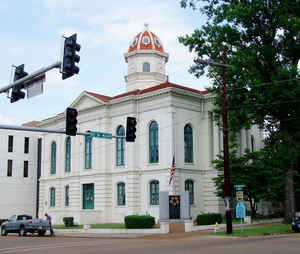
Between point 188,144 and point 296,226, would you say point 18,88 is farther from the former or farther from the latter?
point 188,144

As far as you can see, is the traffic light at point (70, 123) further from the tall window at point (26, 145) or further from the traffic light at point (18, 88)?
the tall window at point (26, 145)

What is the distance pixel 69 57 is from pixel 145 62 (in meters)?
42.3

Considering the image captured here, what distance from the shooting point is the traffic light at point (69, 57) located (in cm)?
1216

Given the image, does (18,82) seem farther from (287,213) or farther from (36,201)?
(36,201)

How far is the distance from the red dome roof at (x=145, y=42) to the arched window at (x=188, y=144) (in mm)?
16056

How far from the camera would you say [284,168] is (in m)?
33.7

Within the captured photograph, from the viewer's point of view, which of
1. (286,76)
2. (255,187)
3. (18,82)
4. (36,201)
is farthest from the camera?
(36,201)

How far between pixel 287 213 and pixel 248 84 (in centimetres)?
960

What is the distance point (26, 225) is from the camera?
32062 mm

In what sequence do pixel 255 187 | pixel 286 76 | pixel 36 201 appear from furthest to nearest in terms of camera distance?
pixel 36 201, pixel 255 187, pixel 286 76

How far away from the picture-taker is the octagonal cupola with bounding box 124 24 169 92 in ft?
175

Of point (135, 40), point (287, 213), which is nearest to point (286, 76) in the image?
point (287, 213)

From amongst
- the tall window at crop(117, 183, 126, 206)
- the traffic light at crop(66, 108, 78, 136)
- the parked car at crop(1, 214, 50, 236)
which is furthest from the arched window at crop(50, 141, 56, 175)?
the traffic light at crop(66, 108, 78, 136)

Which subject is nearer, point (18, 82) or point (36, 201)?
point (18, 82)
